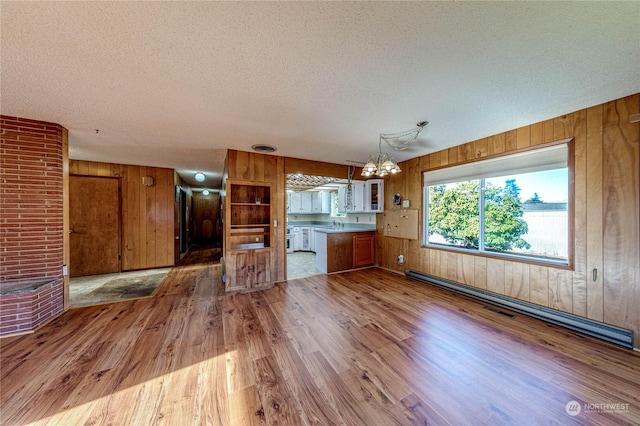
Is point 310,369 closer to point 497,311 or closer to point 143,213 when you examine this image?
point 497,311

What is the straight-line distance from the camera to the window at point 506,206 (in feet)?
8.55

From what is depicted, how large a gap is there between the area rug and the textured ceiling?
8.16ft

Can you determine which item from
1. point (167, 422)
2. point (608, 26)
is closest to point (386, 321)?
point (167, 422)

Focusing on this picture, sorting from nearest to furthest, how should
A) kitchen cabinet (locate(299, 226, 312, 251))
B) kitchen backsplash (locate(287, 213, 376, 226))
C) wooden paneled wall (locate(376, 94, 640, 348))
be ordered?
1. wooden paneled wall (locate(376, 94, 640, 348))
2. kitchen backsplash (locate(287, 213, 376, 226))
3. kitchen cabinet (locate(299, 226, 312, 251))

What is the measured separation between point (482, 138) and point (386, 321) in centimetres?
303

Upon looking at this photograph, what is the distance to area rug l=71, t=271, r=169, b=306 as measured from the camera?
3199mm

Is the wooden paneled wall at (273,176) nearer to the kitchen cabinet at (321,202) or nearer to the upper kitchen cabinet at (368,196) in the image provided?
the upper kitchen cabinet at (368,196)

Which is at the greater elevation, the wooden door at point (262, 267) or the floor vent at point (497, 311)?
the wooden door at point (262, 267)

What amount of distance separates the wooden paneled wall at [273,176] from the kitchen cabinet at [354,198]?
1845mm

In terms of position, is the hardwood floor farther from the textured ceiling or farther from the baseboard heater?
the textured ceiling

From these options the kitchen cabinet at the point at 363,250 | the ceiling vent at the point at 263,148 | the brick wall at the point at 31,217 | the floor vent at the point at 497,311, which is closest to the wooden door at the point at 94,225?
the brick wall at the point at 31,217

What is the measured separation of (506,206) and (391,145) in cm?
A: 188

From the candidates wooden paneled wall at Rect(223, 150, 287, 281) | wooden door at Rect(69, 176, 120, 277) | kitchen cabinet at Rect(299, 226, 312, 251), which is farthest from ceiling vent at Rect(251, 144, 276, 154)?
kitchen cabinet at Rect(299, 226, 312, 251)

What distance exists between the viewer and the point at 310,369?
5.82 ft
